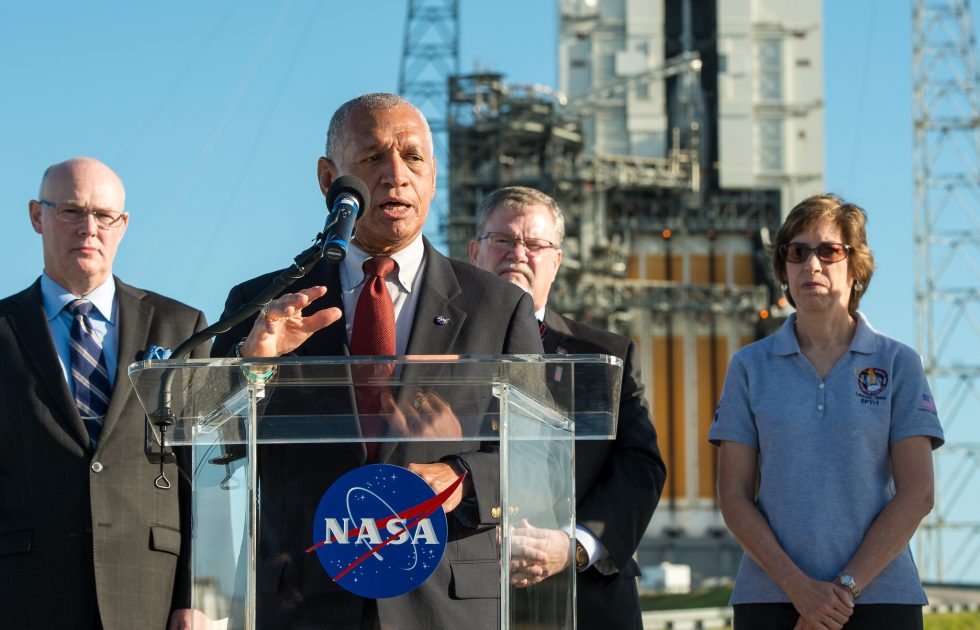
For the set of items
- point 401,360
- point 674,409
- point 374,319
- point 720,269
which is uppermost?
point 720,269

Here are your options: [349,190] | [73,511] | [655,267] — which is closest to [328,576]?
[349,190]

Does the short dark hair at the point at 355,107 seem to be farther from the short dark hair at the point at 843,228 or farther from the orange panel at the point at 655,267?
the orange panel at the point at 655,267

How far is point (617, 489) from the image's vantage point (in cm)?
486

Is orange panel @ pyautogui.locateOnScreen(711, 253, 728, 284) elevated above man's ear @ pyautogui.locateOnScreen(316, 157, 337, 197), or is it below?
above

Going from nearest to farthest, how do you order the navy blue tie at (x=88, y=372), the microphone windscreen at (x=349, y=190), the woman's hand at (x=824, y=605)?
the microphone windscreen at (x=349, y=190)
the woman's hand at (x=824, y=605)
the navy blue tie at (x=88, y=372)

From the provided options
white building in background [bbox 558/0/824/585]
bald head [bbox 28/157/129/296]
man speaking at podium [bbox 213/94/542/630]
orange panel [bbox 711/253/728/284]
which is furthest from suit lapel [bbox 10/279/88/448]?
orange panel [bbox 711/253/728/284]

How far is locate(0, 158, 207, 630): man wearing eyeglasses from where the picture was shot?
4.35 m

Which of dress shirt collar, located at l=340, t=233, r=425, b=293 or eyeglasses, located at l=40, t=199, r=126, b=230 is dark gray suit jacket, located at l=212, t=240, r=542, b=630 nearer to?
dress shirt collar, located at l=340, t=233, r=425, b=293

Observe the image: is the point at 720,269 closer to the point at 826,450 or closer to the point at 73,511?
the point at 826,450

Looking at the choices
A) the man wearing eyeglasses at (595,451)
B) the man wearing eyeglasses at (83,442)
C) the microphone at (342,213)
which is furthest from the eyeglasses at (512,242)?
the microphone at (342,213)

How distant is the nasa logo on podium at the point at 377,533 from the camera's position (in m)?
2.95

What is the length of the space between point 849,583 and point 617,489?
806 mm

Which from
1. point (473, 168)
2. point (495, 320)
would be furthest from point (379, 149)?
point (473, 168)

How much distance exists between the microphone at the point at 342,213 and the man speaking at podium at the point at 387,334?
0.11 meters
